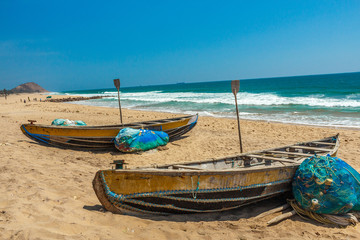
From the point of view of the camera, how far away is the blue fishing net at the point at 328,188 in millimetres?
3592

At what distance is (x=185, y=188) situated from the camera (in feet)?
11.6

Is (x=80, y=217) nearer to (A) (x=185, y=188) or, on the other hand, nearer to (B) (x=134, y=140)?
(A) (x=185, y=188)

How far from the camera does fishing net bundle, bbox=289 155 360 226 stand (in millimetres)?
3594

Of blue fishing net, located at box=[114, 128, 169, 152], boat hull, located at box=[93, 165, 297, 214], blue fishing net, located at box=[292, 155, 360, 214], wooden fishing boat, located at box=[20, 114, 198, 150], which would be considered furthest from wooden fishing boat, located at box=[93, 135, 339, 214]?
wooden fishing boat, located at box=[20, 114, 198, 150]

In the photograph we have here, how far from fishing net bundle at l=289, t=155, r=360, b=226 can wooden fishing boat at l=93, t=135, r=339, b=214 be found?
1.27 feet

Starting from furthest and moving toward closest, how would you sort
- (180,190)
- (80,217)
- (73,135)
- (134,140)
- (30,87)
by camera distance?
(30,87) → (73,135) → (134,140) → (180,190) → (80,217)

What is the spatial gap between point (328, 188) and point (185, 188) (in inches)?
86.6

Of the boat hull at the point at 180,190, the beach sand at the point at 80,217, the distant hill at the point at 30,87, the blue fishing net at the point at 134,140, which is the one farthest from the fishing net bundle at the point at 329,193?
the distant hill at the point at 30,87

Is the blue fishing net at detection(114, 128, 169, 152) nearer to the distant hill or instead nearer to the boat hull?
the boat hull

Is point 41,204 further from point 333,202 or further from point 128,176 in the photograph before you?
point 333,202

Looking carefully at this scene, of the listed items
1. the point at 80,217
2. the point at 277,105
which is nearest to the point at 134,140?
the point at 80,217

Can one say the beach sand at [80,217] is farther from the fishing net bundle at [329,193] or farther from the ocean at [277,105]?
the ocean at [277,105]

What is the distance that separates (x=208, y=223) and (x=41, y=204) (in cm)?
254

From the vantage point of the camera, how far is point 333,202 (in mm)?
3592
